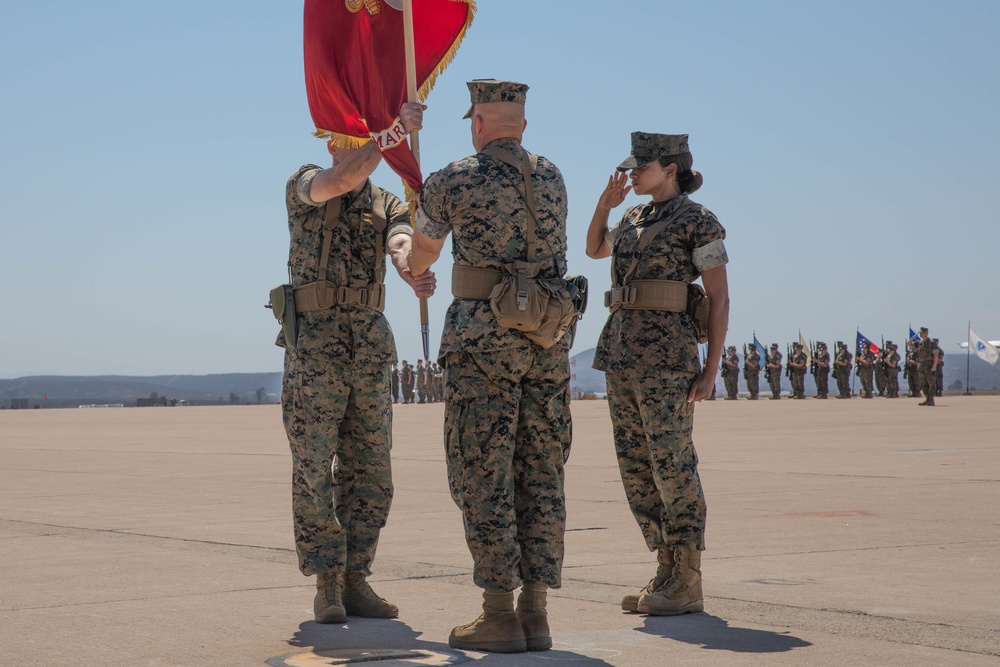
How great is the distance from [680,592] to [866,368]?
45.3m

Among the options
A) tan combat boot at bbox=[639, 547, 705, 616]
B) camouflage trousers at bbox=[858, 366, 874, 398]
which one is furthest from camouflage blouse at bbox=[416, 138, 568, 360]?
camouflage trousers at bbox=[858, 366, 874, 398]

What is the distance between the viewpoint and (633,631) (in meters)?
5.13

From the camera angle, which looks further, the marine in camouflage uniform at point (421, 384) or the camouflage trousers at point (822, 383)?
the marine in camouflage uniform at point (421, 384)

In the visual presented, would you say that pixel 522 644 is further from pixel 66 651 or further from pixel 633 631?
pixel 66 651

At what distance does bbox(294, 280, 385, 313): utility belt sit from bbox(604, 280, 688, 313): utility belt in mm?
1166

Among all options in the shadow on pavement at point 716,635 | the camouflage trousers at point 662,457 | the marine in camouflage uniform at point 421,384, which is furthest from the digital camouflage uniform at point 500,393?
the marine in camouflage uniform at point 421,384

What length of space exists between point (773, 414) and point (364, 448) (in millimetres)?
24057

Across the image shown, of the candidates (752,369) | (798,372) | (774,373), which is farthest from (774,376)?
(752,369)

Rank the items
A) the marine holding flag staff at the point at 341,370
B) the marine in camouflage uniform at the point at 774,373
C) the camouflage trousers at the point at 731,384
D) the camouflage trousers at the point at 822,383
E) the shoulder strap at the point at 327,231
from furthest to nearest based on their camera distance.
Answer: the camouflage trousers at the point at 731,384, the marine in camouflage uniform at the point at 774,373, the camouflage trousers at the point at 822,383, the shoulder strap at the point at 327,231, the marine holding flag staff at the point at 341,370

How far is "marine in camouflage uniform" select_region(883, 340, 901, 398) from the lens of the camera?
4638 cm

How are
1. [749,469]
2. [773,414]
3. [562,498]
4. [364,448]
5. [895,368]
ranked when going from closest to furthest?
[562,498], [364,448], [749,469], [773,414], [895,368]

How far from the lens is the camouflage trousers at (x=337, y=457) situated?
5445 mm

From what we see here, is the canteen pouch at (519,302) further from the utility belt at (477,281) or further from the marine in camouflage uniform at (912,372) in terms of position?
the marine in camouflage uniform at (912,372)

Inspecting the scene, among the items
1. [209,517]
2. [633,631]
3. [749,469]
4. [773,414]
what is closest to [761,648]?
[633,631]
